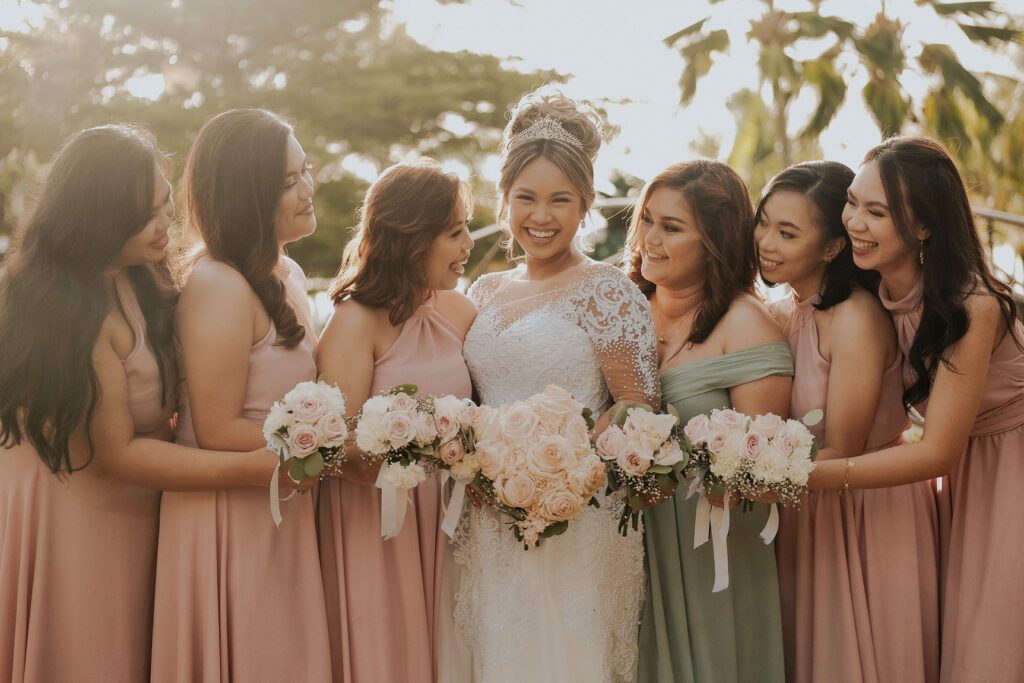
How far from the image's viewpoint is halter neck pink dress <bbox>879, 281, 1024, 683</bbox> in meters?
4.70

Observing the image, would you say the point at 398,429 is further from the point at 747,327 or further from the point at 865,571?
the point at 865,571

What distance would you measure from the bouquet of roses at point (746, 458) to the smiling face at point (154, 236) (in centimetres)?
236

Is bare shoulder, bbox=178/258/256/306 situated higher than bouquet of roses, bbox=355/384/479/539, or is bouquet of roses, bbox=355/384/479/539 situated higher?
bare shoulder, bbox=178/258/256/306

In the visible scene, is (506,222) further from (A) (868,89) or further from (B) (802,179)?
(A) (868,89)

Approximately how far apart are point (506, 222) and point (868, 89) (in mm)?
18213

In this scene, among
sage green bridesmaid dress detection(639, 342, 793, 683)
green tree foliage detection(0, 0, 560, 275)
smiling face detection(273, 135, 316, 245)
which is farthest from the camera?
green tree foliage detection(0, 0, 560, 275)

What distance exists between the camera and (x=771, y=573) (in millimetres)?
5004

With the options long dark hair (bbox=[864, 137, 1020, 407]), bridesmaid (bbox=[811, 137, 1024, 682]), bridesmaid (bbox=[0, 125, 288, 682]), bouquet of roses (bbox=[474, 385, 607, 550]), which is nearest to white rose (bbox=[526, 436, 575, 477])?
bouquet of roses (bbox=[474, 385, 607, 550])

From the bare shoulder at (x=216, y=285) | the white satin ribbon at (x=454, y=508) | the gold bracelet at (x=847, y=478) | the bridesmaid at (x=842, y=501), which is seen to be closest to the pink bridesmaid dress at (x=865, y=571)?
the bridesmaid at (x=842, y=501)

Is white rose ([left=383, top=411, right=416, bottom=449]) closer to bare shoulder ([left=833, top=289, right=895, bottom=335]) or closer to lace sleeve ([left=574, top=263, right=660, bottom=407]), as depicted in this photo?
lace sleeve ([left=574, top=263, right=660, bottom=407])

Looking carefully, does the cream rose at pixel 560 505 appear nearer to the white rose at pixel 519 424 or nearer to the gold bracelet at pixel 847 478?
the white rose at pixel 519 424

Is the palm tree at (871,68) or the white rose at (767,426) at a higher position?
the palm tree at (871,68)

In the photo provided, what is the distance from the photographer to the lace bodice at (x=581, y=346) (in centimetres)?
483

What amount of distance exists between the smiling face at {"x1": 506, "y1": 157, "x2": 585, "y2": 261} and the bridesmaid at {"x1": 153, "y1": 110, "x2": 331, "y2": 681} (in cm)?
106
